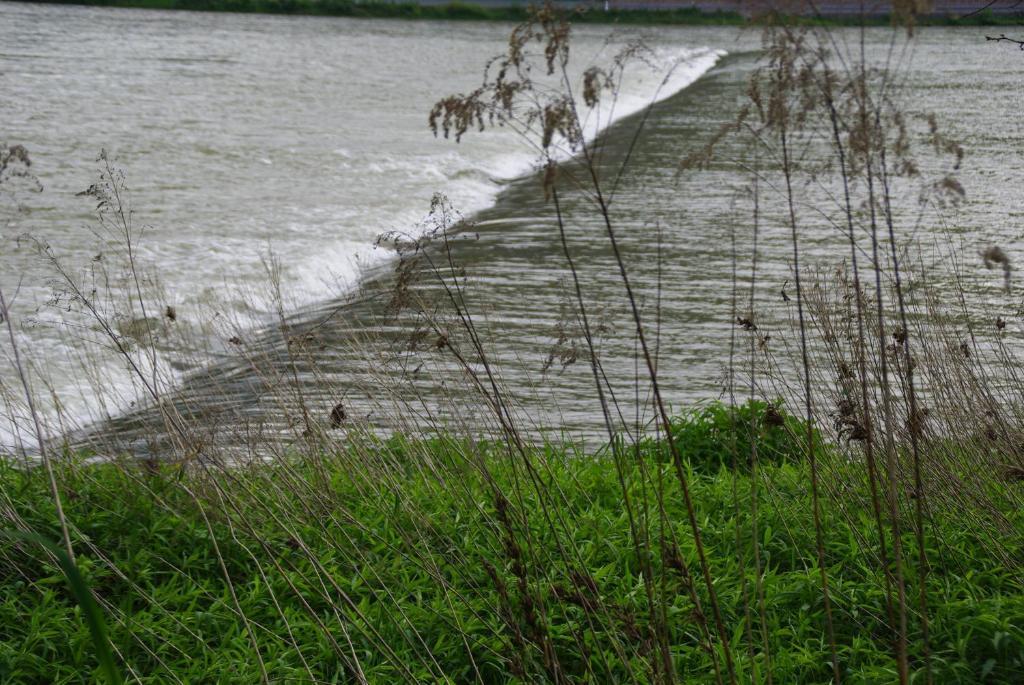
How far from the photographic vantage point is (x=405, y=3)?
2699 inches

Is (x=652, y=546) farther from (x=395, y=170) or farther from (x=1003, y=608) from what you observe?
(x=395, y=170)

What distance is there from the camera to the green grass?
3.63m

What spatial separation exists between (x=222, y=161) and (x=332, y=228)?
5007 millimetres

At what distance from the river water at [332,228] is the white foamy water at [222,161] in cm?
6

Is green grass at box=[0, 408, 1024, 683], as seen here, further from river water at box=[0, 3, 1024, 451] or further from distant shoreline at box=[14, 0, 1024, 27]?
distant shoreline at box=[14, 0, 1024, 27]

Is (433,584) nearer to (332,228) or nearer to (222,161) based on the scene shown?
(332,228)

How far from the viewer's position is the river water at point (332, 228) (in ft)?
22.9

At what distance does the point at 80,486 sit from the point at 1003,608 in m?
4.05

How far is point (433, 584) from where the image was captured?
4203 millimetres

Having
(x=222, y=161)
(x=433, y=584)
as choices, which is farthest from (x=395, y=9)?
(x=433, y=584)

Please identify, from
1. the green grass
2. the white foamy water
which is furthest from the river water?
the green grass

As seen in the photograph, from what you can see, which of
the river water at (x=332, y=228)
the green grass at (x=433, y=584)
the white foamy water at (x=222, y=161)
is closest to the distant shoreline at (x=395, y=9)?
the white foamy water at (x=222, y=161)

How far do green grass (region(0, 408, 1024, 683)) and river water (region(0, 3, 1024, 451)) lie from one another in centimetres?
48

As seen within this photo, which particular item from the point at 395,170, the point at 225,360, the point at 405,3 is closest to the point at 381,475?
the point at 225,360
